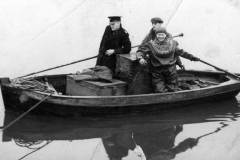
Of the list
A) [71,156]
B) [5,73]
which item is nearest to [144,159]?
[71,156]

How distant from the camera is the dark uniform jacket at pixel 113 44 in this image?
10.6 metres

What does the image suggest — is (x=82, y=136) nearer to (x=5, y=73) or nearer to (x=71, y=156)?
(x=71, y=156)

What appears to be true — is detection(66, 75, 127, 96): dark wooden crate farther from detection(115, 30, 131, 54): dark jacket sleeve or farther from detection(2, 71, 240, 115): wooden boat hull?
detection(115, 30, 131, 54): dark jacket sleeve

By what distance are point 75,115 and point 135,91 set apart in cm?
134

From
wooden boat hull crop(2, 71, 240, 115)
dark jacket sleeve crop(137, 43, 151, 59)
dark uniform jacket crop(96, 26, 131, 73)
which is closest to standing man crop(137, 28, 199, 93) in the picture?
dark jacket sleeve crop(137, 43, 151, 59)

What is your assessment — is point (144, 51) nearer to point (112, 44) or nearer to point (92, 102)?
point (112, 44)

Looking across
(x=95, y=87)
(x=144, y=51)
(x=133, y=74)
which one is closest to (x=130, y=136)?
(x=95, y=87)

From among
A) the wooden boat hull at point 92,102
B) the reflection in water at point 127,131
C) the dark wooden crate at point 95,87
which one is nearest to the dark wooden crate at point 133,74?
the dark wooden crate at point 95,87

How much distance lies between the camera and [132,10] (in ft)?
60.6

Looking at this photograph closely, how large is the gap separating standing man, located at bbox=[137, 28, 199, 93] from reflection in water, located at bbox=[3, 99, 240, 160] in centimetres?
65

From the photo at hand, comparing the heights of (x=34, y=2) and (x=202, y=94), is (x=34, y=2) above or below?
above

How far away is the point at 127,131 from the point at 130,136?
0.79ft

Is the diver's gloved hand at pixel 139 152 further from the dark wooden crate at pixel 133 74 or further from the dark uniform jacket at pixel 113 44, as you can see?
the dark uniform jacket at pixel 113 44

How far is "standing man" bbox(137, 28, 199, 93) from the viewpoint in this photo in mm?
10328
